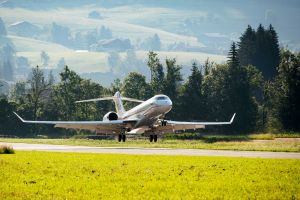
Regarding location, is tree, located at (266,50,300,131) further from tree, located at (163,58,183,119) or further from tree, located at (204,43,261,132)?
tree, located at (163,58,183,119)

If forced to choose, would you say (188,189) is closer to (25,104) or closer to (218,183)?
(218,183)

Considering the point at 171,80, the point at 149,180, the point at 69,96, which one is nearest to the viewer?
the point at 149,180

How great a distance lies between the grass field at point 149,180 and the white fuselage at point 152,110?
3463cm

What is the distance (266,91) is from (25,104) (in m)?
51.2

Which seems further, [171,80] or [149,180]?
[171,80]

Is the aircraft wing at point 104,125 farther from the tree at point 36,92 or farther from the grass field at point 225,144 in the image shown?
the tree at point 36,92

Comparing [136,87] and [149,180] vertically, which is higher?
[136,87]

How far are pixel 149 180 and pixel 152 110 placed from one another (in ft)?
140

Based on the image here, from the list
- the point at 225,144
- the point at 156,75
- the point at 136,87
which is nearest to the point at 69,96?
the point at 136,87

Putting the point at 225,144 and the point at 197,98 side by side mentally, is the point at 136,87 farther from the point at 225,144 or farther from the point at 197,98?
the point at 225,144

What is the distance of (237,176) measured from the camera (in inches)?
1001

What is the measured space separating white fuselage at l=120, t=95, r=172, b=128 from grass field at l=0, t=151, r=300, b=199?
114ft

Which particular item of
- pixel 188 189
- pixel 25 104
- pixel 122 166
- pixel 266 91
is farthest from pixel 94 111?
pixel 188 189

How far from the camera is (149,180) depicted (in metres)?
23.9
